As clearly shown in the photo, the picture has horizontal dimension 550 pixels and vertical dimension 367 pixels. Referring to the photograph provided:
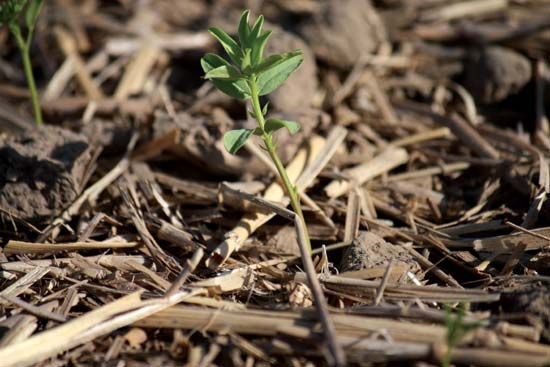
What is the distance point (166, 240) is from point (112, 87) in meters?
1.26

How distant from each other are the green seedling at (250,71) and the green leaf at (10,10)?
840mm

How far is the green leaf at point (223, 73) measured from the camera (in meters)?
1.79

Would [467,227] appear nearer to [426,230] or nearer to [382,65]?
[426,230]

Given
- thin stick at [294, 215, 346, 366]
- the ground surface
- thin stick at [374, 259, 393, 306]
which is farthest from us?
thin stick at [374, 259, 393, 306]

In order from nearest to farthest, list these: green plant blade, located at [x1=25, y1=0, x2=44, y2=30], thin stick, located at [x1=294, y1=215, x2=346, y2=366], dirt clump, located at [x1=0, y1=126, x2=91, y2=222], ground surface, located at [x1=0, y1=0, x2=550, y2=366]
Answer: thin stick, located at [x1=294, y1=215, x2=346, y2=366] < ground surface, located at [x1=0, y1=0, x2=550, y2=366] < dirt clump, located at [x1=0, y1=126, x2=91, y2=222] < green plant blade, located at [x1=25, y1=0, x2=44, y2=30]

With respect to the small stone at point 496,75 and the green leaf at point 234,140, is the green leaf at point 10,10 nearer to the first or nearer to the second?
the green leaf at point 234,140

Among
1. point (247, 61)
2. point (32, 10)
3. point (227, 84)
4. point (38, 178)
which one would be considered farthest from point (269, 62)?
point (32, 10)

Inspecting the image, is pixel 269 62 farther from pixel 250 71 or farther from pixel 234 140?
pixel 234 140

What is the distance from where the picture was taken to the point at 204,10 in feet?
11.8

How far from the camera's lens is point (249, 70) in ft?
6.17

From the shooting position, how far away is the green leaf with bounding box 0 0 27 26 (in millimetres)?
2326

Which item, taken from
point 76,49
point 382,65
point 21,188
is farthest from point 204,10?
point 21,188

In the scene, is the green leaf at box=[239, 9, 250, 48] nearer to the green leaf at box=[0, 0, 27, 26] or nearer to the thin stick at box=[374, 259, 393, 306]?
the thin stick at box=[374, 259, 393, 306]

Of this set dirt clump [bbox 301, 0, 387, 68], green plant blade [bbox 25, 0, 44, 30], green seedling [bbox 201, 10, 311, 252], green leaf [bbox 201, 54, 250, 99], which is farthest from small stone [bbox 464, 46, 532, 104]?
Answer: green plant blade [bbox 25, 0, 44, 30]
